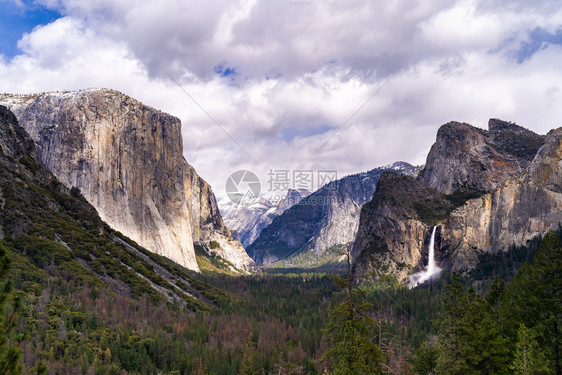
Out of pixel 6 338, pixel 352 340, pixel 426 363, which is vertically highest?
pixel 6 338

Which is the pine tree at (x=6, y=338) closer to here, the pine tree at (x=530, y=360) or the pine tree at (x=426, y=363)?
the pine tree at (x=530, y=360)

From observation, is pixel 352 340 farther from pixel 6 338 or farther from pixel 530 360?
pixel 6 338

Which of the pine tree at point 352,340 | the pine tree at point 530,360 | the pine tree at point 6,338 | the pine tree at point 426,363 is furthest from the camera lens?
the pine tree at point 426,363

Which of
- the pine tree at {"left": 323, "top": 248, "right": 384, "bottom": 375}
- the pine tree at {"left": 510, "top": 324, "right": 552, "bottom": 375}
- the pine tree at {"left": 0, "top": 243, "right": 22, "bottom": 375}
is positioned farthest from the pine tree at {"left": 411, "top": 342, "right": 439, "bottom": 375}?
the pine tree at {"left": 0, "top": 243, "right": 22, "bottom": 375}

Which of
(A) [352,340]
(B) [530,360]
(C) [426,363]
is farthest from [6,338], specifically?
(C) [426,363]

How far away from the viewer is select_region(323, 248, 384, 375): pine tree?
3073 cm

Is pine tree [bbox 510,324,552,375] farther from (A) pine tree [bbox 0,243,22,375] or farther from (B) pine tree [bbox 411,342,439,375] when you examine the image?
(A) pine tree [bbox 0,243,22,375]

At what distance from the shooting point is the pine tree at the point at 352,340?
30.7 metres

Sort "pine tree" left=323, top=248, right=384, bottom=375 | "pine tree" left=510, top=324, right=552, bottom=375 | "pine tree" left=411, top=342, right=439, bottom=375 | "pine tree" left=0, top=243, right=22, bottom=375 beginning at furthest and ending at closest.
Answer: "pine tree" left=411, top=342, right=439, bottom=375, "pine tree" left=510, top=324, right=552, bottom=375, "pine tree" left=323, top=248, right=384, bottom=375, "pine tree" left=0, top=243, right=22, bottom=375

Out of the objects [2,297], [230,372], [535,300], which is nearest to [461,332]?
[535,300]

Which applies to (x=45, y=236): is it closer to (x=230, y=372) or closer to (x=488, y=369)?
(x=230, y=372)

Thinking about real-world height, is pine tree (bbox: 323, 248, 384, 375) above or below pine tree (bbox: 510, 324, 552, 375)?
above

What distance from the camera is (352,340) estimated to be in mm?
30953

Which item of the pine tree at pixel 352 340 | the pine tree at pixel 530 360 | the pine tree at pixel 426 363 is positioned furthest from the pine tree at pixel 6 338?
the pine tree at pixel 426 363
